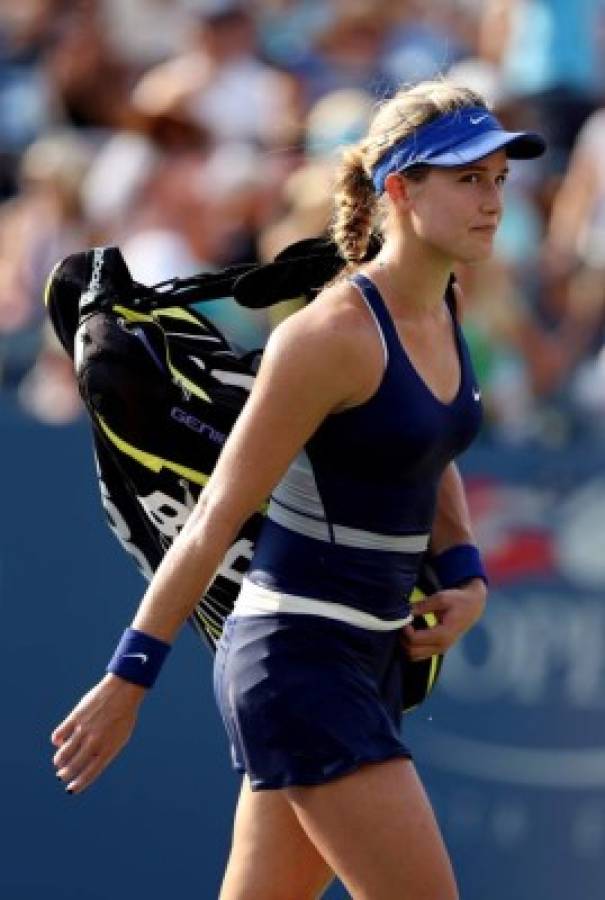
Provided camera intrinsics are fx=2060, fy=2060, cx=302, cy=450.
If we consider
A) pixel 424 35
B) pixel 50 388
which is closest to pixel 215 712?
pixel 50 388

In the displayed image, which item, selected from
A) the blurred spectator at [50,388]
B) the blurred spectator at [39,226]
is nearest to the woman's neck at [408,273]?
the blurred spectator at [50,388]

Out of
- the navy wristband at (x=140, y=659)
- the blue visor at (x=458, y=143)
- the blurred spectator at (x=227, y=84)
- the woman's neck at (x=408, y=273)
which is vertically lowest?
the navy wristband at (x=140, y=659)

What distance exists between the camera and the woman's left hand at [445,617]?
12.7ft

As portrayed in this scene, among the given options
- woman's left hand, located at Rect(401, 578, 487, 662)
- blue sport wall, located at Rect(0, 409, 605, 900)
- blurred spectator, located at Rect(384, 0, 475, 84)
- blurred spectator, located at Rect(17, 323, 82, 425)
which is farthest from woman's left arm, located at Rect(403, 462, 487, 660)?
blurred spectator, located at Rect(384, 0, 475, 84)

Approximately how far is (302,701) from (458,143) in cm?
101

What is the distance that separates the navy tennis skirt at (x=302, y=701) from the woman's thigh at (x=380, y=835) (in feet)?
0.11

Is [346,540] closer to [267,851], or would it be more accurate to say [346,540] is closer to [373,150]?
[267,851]

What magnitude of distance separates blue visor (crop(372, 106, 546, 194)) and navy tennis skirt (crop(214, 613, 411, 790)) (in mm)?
830

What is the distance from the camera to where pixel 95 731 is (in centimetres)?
350

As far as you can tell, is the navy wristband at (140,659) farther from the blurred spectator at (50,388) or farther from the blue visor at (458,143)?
the blurred spectator at (50,388)

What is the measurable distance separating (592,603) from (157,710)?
1.29 metres

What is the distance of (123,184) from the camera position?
274 inches

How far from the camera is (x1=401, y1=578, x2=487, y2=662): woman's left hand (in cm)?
386

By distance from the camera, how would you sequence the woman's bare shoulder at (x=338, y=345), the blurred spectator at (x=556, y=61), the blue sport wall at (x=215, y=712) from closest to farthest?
the woman's bare shoulder at (x=338, y=345)
the blue sport wall at (x=215, y=712)
the blurred spectator at (x=556, y=61)
